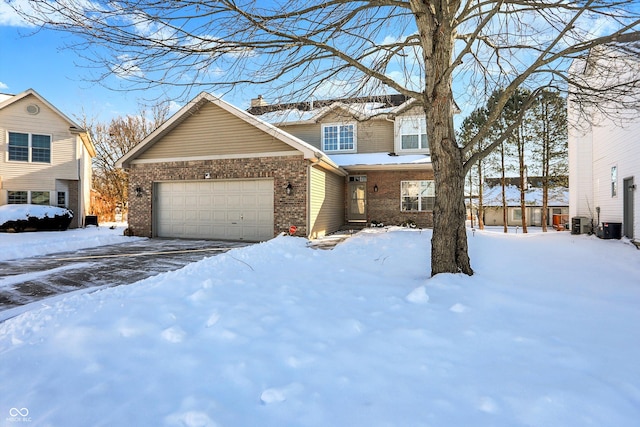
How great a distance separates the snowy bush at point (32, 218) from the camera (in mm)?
14109

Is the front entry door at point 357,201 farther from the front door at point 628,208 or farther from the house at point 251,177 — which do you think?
the front door at point 628,208

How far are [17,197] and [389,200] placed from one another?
744 inches

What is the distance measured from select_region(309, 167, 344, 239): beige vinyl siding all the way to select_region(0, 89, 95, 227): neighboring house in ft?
48.0

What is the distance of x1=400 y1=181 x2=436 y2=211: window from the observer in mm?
15281

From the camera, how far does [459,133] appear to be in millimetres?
22016

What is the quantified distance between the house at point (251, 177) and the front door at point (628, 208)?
6.56 meters

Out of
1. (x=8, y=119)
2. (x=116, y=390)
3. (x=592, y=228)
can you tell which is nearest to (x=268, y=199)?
(x=116, y=390)

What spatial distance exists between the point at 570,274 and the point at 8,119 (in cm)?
2341

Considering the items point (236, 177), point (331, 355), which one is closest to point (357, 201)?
point (236, 177)

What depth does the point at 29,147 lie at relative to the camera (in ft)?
54.5

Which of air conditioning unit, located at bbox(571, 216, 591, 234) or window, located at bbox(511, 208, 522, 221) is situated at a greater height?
window, located at bbox(511, 208, 522, 221)

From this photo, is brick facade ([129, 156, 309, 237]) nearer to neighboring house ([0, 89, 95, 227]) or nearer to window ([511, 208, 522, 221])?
neighboring house ([0, 89, 95, 227])

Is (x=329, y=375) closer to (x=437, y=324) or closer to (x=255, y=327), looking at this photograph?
(x=255, y=327)

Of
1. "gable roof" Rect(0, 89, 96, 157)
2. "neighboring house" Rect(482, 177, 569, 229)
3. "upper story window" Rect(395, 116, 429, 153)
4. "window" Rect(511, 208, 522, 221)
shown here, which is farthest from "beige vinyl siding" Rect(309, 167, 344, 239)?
"window" Rect(511, 208, 522, 221)
